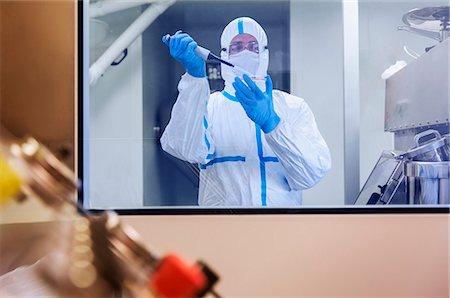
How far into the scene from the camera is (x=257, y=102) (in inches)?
49.8

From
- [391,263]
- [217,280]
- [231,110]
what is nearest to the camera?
[217,280]

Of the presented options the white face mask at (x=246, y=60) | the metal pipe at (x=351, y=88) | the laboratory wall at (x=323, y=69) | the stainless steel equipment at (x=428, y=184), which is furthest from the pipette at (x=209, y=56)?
the stainless steel equipment at (x=428, y=184)

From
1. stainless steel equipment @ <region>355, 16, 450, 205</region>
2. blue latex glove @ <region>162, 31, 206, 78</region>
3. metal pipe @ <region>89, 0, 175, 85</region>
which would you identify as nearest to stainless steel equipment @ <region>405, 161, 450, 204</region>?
stainless steel equipment @ <region>355, 16, 450, 205</region>

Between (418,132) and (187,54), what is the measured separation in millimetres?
723

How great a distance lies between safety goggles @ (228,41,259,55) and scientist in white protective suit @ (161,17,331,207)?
2cm

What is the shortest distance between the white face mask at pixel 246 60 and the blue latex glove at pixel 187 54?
0.10m

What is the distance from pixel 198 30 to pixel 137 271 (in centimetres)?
107

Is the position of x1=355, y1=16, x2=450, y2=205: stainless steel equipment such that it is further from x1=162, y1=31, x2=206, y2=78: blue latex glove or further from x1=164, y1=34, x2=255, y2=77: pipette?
x1=162, y1=31, x2=206, y2=78: blue latex glove

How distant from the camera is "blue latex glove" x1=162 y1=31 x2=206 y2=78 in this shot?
1.29 meters

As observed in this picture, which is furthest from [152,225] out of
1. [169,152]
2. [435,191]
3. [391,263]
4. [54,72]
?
[435,191]

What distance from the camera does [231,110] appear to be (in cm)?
129

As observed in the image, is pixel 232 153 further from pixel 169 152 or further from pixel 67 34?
pixel 67 34

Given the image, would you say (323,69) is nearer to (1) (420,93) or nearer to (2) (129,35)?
(1) (420,93)

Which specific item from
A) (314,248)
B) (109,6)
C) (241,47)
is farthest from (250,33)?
(314,248)
